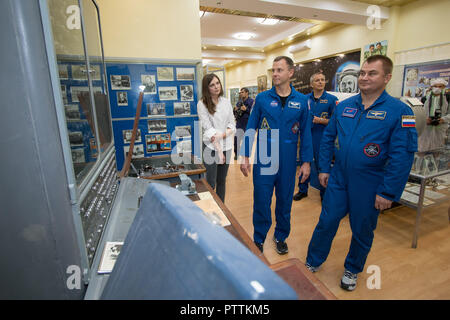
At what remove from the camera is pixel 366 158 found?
1.49m

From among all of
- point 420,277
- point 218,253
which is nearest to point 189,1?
point 218,253

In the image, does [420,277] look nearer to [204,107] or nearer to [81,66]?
[204,107]

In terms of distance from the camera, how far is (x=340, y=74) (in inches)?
270

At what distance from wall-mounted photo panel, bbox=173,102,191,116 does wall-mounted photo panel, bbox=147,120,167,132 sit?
0.53 ft

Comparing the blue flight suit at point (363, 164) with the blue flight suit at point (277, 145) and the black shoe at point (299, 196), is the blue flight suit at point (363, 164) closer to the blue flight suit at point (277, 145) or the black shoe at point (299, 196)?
the blue flight suit at point (277, 145)

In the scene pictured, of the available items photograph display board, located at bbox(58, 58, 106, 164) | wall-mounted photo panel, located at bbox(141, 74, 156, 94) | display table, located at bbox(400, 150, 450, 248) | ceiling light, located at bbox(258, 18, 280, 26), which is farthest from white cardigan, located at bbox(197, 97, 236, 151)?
ceiling light, located at bbox(258, 18, 280, 26)

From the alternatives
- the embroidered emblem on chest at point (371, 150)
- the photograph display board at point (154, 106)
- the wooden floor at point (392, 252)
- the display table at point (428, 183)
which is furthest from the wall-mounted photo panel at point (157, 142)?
the display table at point (428, 183)

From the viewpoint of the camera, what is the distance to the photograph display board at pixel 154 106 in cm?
225

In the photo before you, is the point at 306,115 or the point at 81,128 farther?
the point at 306,115

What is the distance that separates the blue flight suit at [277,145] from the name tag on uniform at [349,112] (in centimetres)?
33

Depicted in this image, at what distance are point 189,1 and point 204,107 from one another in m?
1.17

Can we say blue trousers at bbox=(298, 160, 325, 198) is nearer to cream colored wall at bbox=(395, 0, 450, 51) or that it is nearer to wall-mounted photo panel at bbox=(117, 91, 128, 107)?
wall-mounted photo panel at bbox=(117, 91, 128, 107)

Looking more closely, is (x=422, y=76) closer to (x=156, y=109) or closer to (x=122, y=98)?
(x=156, y=109)

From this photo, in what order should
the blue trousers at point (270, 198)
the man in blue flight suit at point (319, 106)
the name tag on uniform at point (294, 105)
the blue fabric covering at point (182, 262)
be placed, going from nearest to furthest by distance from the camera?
the blue fabric covering at point (182, 262) → the name tag on uniform at point (294, 105) → the blue trousers at point (270, 198) → the man in blue flight suit at point (319, 106)
